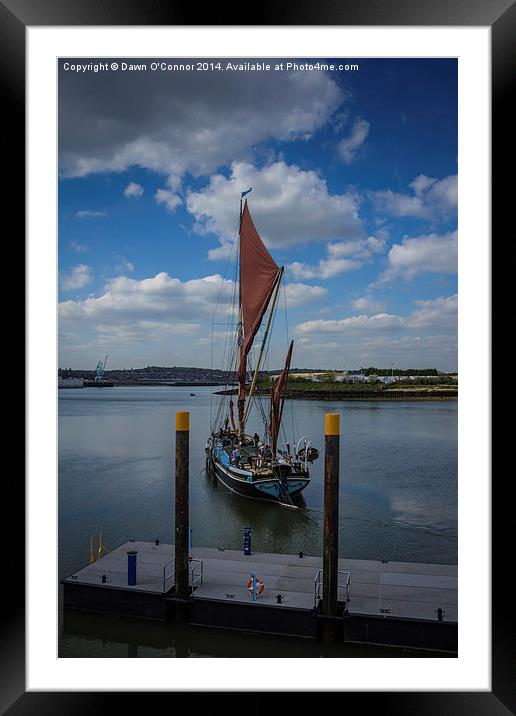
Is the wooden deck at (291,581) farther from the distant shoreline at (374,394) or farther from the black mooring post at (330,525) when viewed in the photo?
the distant shoreline at (374,394)

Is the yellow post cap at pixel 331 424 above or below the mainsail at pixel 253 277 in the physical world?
below

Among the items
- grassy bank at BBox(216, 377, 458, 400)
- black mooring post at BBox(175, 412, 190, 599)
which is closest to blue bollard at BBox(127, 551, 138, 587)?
black mooring post at BBox(175, 412, 190, 599)

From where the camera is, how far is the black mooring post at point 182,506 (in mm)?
6688

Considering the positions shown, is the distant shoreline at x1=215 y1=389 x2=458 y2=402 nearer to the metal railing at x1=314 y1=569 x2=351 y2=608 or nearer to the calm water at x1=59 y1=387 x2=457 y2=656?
the calm water at x1=59 y1=387 x2=457 y2=656

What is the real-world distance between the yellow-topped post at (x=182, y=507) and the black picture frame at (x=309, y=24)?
240cm

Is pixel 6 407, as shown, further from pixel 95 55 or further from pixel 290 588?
pixel 290 588

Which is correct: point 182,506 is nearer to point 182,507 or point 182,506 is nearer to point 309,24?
point 182,507

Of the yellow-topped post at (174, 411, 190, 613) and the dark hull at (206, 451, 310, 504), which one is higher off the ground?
the yellow-topped post at (174, 411, 190, 613)

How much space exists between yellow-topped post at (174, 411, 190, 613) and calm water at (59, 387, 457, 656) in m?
0.62

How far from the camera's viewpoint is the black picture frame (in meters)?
4.11

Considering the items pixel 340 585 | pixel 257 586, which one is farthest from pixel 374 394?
pixel 257 586

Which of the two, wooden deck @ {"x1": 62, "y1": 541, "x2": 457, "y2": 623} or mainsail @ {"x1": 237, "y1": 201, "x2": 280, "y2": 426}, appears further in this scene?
mainsail @ {"x1": 237, "y1": 201, "x2": 280, "y2": 426}

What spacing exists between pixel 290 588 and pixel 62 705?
10.5 feet

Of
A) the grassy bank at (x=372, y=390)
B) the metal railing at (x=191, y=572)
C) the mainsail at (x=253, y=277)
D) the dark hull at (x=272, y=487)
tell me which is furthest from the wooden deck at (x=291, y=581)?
the grassy bank at (x=372, y=390)
